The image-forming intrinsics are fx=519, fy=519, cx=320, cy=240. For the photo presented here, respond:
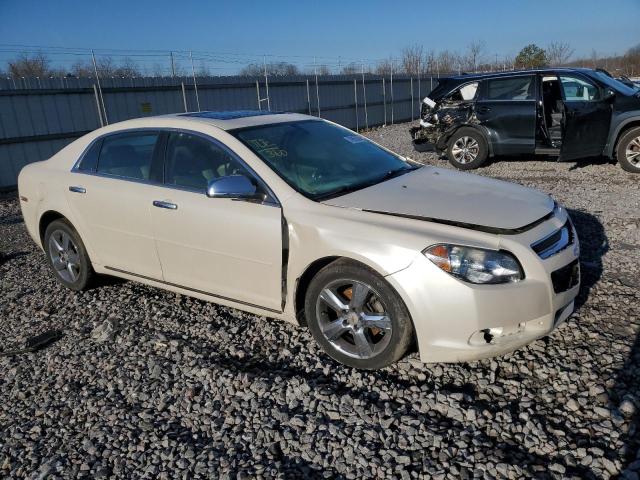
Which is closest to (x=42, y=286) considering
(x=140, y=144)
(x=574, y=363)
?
(x=140, y=144)

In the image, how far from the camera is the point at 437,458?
8.12ft

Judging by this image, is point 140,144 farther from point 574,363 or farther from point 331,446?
point 574,363

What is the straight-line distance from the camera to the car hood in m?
3.10

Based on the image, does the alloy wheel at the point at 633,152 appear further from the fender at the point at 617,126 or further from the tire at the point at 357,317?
the tire at the point at 357,317

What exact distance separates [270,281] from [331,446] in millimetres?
1223

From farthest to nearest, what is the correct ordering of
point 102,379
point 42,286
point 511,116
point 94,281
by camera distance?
point 511,116, point 42,286, point 94,281, point 102,379

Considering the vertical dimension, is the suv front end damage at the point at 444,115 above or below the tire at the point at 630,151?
above

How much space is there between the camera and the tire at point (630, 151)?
28.0ft

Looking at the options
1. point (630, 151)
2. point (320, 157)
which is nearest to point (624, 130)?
point (630, 151)

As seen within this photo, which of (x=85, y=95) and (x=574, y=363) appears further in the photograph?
(x=85, y=95)

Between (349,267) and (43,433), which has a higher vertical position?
(349,267)

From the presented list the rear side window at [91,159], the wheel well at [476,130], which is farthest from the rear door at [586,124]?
the rear side window at [91,159]

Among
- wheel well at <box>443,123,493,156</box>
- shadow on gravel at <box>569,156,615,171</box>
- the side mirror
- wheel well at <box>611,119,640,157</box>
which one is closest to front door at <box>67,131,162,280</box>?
the side mirror

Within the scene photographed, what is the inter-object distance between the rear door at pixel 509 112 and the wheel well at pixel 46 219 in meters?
7.71
